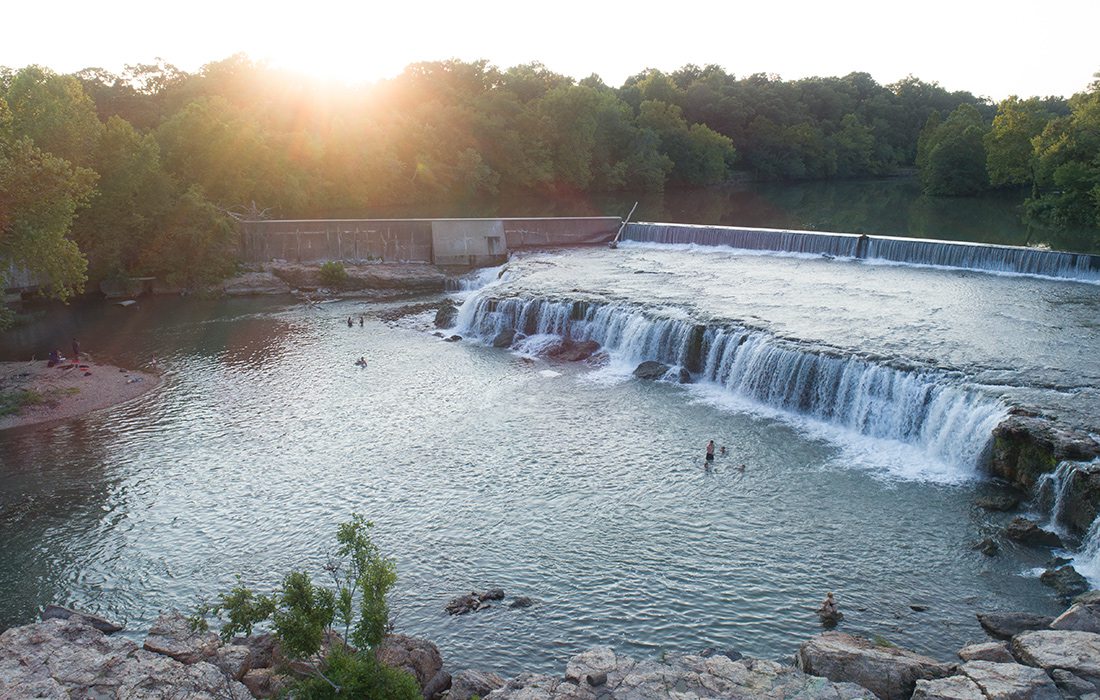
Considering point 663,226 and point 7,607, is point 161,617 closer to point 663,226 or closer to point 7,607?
point 7,607

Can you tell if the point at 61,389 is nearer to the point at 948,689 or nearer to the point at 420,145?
the point at 948,689

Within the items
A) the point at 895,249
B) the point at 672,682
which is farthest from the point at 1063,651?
the point at 895,249

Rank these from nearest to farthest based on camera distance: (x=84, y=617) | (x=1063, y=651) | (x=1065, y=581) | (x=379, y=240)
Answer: (x=1063, y=651) → (x=84, y=617) → (x=1065, y=581) → (x=379, y=240)

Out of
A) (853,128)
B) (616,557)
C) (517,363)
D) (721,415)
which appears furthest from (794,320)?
(853,128)

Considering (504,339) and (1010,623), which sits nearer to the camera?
(1010,623)

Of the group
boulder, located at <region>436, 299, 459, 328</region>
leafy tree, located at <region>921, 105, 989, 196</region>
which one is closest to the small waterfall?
boulder, located at <region>436, 299, 459, 328</region>

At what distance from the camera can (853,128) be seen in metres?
111

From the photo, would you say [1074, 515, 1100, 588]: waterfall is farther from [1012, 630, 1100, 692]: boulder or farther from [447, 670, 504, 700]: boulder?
[447, 670, 504, 700]: boulder

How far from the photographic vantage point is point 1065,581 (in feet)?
55.3

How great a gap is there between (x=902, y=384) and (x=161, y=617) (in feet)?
67.4

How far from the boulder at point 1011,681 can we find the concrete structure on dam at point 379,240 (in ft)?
145

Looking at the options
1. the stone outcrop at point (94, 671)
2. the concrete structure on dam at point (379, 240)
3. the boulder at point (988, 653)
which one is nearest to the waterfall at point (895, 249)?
the concrete structure on dam at point (379, 240)

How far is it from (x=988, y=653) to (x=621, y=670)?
6.04 m

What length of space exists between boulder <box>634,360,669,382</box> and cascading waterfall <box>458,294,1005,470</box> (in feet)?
2.33
